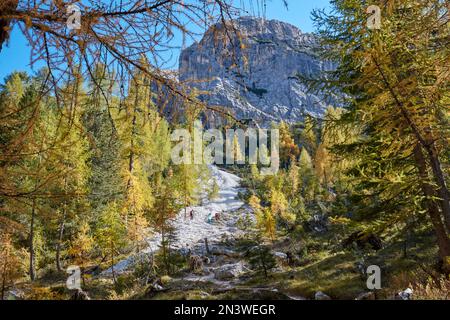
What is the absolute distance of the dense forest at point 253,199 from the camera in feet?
6.43

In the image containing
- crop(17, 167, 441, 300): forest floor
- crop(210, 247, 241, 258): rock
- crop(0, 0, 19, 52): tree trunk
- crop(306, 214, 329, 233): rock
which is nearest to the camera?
crop(0, 0, 19, 52): tree trunk

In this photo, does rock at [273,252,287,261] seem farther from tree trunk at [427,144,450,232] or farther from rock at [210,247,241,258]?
tree trunk at [427,144,450,232]

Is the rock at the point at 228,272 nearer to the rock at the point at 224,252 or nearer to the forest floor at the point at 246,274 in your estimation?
the forest floor at the point at 246,274

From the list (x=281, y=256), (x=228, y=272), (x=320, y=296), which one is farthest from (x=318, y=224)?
(x=320, y=296)

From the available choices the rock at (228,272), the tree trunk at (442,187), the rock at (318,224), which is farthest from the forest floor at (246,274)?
the tree trunk at (442,187)

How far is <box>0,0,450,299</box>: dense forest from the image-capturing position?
1.96m

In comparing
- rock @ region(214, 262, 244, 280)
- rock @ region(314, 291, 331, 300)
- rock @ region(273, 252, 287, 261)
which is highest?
rock @ region(273, 252, 287, 261)

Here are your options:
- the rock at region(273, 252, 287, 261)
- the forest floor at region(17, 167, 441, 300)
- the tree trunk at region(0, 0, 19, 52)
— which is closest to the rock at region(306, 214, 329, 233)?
the forest floor at region(17, 167, 441, 300)

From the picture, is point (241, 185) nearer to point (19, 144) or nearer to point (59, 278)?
point (59, 278)

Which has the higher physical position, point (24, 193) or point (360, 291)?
point (24, 193)

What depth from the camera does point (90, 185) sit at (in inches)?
926
